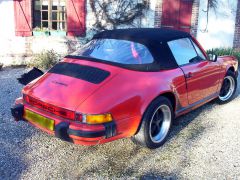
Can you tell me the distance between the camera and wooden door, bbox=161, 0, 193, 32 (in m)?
10.7

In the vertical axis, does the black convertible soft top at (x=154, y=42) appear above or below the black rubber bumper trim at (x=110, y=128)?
above

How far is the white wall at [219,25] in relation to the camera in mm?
10930

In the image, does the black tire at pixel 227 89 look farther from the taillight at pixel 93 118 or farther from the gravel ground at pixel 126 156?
the taillight at pixel 93 118

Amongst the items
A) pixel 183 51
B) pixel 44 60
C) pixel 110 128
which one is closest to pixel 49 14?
pixel 44 60

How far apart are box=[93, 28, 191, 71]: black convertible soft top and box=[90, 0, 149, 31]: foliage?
602cm

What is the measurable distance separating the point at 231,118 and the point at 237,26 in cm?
694

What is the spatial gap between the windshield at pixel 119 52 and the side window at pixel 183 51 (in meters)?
0.52

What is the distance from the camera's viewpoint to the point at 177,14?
35.4 ft

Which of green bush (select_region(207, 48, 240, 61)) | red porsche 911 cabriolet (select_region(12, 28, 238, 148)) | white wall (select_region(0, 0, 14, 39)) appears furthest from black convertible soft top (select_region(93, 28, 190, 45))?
white wall (select_region(0, 0, 14, 39))

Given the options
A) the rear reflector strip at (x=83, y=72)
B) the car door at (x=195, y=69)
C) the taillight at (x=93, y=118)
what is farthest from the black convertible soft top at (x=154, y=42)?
the taillight at (x=93, y=118)

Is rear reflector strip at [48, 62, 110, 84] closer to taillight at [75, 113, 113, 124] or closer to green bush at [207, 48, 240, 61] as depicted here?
taillight at [75, 113, 113, 124]

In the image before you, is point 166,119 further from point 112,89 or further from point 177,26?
point 177,26

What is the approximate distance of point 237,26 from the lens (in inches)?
440

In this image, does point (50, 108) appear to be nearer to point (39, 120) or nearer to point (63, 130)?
point (39, 120)
